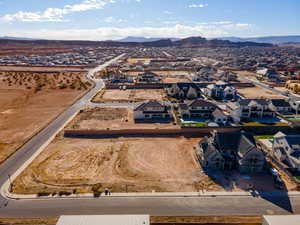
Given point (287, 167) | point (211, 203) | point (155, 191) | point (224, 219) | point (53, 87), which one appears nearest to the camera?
point (224, 219)

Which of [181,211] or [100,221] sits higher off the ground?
[100,221]

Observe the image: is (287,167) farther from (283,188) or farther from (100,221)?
(100,221)

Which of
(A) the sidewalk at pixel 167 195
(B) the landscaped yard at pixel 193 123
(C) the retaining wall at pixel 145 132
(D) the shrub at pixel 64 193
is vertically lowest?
(A) the sidewalk at pixel 167 195

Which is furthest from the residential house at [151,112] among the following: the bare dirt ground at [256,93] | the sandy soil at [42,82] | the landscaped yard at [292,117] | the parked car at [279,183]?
the sandy soil at [42,82]

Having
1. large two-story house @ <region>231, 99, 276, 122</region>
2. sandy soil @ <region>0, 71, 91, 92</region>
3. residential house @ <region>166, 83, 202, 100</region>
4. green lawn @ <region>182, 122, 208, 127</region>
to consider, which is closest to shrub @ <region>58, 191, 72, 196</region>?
green lawn @ <region>182, 122, 208, 127</region>

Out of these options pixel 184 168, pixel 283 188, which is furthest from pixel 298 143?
pixel 184 168

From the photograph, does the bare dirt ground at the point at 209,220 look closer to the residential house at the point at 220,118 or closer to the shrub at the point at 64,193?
the shrub at the point at 64,193
